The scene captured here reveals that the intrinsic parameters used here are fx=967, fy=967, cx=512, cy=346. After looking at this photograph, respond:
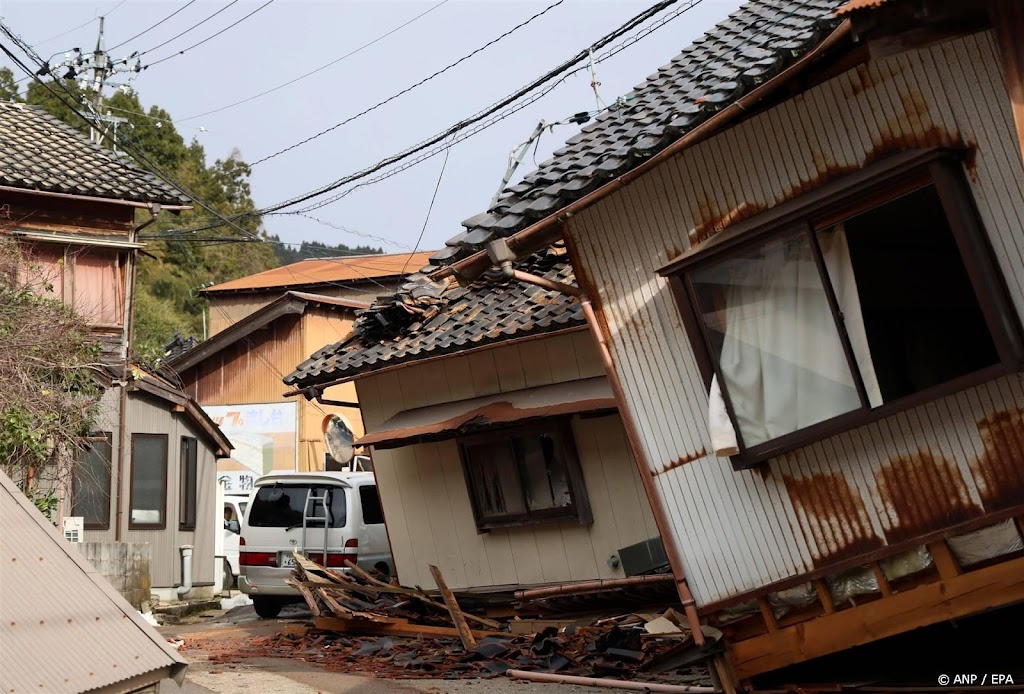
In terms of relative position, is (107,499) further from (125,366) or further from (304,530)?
(304,530)

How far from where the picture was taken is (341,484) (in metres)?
15.9

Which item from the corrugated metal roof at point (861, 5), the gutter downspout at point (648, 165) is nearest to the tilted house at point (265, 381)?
the gutter downspout at point (648, 165)

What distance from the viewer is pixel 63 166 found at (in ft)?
62.0

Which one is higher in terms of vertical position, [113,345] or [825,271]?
[113,345]

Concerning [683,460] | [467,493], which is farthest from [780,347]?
[467,493]

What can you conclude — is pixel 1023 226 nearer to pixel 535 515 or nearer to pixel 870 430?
pixel 870 430

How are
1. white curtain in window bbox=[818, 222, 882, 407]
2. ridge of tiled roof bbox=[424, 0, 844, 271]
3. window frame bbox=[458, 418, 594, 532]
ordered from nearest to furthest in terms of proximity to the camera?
white curtain in window bbox=[818, 222, 882, 407], ridge of tiled roof bbox=[424, 0, 844, 271], window frame bbox=[458, 418, 594, 532]

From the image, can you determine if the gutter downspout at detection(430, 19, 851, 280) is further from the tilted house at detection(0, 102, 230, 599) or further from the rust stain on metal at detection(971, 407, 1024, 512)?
the tilted house at detection(0, 102, 230, 599)

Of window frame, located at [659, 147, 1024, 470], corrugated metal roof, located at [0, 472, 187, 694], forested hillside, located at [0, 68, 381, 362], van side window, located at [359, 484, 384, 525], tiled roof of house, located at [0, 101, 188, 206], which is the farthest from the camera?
forested hillside, located at [0, 68, 381, 362]

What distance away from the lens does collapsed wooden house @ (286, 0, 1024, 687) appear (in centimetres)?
648

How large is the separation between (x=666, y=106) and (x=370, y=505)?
31.9 feet

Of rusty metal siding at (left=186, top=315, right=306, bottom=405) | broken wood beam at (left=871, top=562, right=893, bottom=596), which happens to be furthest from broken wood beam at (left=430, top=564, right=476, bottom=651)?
rusty metal siding at (left=186, top=315, right=306, bottom=405)

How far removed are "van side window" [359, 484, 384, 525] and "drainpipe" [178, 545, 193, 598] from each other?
630 cm

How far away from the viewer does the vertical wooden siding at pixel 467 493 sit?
1198 centimetres
